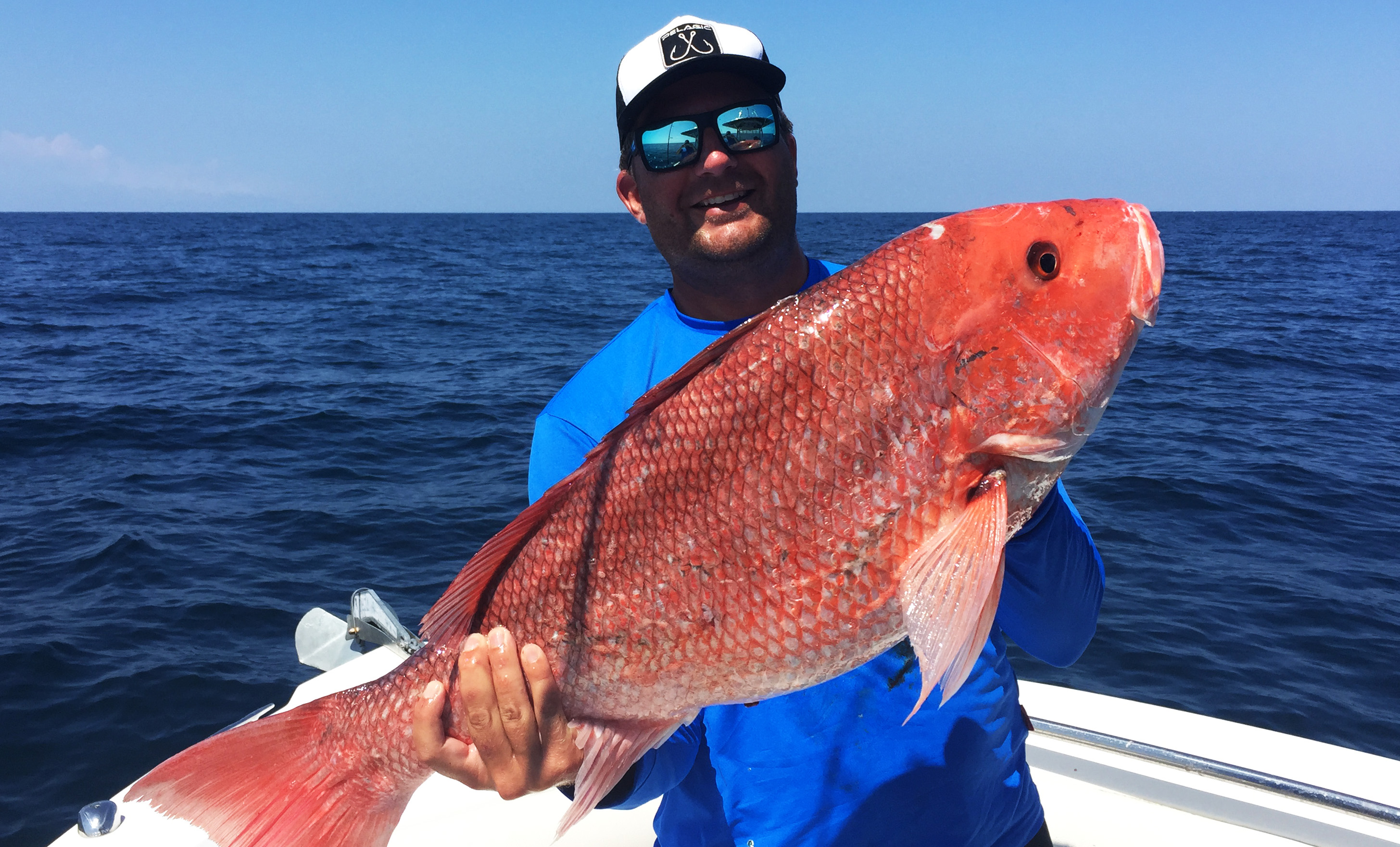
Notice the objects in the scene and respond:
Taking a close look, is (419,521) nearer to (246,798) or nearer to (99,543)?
(99,543)

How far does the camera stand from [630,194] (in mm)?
2654

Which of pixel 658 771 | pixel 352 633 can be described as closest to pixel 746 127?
pixel 658 771

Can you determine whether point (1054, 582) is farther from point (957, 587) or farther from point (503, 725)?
point (503, 725)

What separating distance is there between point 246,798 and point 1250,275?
135 ft

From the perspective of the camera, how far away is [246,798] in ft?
6.04

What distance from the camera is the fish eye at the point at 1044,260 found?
4.84ft

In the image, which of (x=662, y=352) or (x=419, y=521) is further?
(x=419, y=521)

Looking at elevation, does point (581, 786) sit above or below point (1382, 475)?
above

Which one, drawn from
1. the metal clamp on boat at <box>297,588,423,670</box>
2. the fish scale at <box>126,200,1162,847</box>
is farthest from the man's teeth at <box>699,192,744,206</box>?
the metal clamp on boat at <box>297,588,423,670</box>

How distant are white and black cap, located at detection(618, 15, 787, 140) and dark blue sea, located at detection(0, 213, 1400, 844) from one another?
5.97m

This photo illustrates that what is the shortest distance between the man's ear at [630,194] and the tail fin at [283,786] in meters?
1.54

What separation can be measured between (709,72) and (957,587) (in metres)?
1.54

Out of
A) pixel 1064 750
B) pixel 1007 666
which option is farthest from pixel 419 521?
pixel 1007 666

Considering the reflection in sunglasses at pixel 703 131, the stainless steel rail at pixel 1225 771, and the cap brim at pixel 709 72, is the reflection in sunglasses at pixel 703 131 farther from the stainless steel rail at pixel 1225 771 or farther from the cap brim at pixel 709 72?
the stainless steel rail at pixel 1225 771
